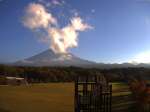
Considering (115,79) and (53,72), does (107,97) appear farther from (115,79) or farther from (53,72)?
(53,72)

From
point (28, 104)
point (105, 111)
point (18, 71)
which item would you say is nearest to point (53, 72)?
point (18, 71)

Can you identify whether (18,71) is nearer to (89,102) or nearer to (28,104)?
(28,104)

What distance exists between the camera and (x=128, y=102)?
49.4 ft

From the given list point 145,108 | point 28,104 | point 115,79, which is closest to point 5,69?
point 115,79

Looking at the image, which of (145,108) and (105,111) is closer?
(105,111)

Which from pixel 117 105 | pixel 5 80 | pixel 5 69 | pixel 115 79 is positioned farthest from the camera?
pixel 5 69

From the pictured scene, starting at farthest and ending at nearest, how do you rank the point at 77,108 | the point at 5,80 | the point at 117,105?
the point at 5,80, the point at 117,105, the point at 77,108

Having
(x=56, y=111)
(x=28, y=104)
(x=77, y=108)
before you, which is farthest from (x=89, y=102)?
(x=28, y=104)

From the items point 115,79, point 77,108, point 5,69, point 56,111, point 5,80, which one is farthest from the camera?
point 5,69

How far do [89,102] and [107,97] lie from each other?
0.63 meters

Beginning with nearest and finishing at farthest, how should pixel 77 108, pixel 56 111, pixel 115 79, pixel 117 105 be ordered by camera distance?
pixel 77 108 < pixel 56 111 < pixel 117 105 < pixel 115 79

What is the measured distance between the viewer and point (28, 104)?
49.9ft

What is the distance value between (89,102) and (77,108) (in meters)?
0.51

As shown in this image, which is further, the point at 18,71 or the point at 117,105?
the point at 18,71
